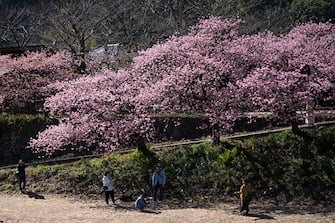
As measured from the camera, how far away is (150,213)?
537 inches

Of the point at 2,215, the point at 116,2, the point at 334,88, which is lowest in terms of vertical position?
the point at 2,215

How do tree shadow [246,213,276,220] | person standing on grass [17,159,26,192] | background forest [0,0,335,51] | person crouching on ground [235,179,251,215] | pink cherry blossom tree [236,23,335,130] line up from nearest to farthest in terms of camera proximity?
tree shadow [246,213,276,220] < person crouching on ground [235,179,251,215] < pink cherry blossom tree [236,23,335,130] < person standing on grass [17,159,26,192] < background forest [0,0,335,51]

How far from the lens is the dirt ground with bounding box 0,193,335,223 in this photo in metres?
12.8

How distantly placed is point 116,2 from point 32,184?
23.5 metres

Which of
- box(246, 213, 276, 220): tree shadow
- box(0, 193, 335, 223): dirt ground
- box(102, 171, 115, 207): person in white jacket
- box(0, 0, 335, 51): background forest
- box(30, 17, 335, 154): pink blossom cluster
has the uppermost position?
box(0, 0, 335, 51): background forest

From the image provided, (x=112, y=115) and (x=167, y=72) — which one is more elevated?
(x=167, y=72)

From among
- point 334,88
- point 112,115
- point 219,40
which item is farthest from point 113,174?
point 334,88

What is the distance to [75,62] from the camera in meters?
28.0

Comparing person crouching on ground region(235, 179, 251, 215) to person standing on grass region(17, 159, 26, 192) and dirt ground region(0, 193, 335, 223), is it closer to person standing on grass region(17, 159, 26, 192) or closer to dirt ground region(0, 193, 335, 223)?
dirt ground region(0, 193, 335, 223)

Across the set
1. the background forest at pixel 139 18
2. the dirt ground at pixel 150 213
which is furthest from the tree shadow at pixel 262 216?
the background forest at pixel 139 18

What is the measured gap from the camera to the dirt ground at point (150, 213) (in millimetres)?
12812

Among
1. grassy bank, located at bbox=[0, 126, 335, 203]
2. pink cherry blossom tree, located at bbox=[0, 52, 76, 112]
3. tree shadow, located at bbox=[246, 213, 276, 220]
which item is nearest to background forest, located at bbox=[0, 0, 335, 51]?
pink cherry blossom tree, located at bbox=[0, 52, 76, 112]

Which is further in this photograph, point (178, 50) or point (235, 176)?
point (178, 50)

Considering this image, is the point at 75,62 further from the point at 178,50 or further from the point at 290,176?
the point at 290,176
